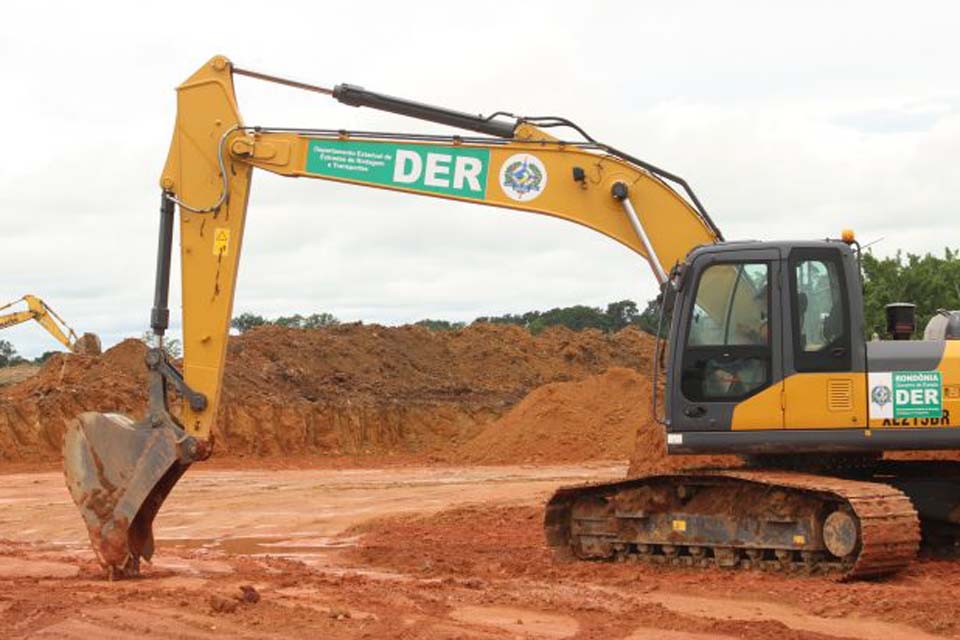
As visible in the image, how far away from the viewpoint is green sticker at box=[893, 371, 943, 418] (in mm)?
10570

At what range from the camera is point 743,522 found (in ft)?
36.1

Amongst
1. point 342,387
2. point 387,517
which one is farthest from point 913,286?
point 342,387

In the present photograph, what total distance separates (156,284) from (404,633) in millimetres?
4298

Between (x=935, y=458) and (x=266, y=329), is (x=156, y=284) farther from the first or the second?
(x=266, y=329)

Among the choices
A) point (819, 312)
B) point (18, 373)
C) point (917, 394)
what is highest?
point (18, 373)

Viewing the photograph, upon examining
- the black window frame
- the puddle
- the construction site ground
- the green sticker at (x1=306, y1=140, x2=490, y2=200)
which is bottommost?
the puddle

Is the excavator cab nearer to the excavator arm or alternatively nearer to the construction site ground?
the excavator arm

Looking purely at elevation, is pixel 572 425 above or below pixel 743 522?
above

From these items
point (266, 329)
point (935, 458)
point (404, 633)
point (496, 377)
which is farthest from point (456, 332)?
point (404, 633)

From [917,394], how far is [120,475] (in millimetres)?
6072

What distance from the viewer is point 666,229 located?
11.8m

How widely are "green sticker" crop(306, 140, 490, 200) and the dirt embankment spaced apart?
17.4 m

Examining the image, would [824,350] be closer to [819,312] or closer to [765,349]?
[819,312]

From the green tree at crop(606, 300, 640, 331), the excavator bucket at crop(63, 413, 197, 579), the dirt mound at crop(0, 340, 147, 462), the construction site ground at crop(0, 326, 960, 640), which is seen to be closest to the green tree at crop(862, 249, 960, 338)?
the construction site ground at crop(0, 326, 960, 640)
